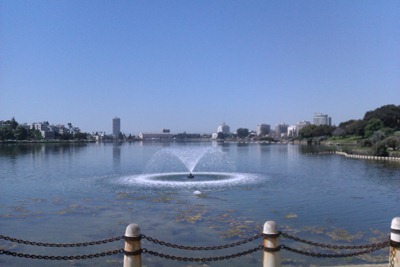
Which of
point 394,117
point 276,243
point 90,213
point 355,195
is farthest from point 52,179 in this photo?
point 394,117

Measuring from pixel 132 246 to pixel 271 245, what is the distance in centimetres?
264

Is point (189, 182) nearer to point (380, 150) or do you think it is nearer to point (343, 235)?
point (343, 235)

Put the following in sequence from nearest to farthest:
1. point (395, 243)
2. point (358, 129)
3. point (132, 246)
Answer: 1. point (132, 246)
2. point (395, 243)
3. point (358, 129)

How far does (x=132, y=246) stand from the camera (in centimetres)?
727

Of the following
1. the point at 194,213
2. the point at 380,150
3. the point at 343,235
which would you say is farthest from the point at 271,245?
the point at 380,150

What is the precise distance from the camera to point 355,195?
94.2 ft

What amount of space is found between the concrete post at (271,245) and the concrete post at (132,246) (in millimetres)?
2443

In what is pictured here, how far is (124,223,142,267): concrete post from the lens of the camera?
7.23 m

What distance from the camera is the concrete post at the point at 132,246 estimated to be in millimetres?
7234

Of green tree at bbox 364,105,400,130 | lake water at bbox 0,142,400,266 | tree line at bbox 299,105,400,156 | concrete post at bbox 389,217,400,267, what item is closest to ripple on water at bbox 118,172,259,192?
lake water at bbox 0,142,400,266

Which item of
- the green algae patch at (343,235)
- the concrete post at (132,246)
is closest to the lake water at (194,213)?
the green algae patch at (343,235)

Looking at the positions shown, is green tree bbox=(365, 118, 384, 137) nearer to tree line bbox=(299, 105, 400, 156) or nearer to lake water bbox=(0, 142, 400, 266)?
tree line bbox=(299, 105, 400, 156)

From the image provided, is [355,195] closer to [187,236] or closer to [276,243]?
[187,236]

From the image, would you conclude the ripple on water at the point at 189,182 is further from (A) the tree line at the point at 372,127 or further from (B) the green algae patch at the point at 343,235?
(A) the tree line at the point at 372,127
